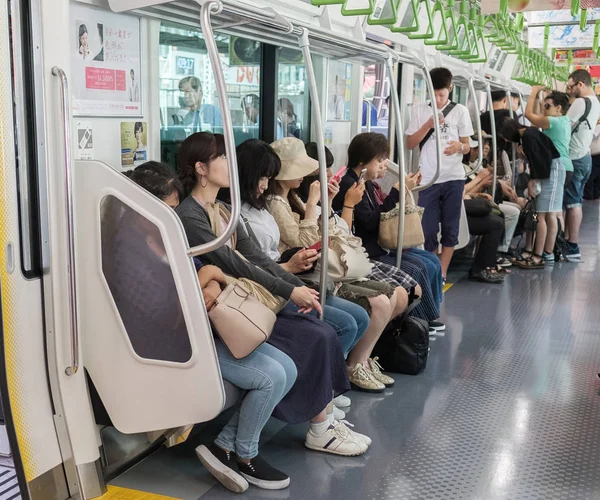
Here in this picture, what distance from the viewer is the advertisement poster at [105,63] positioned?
3.15m

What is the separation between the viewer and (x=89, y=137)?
323 cm

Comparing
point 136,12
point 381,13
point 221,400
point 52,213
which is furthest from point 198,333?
point 381,13

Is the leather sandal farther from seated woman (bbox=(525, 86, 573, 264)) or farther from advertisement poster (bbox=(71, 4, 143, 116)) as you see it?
advertisement poster (bbox=(71, 4, 143, 116))

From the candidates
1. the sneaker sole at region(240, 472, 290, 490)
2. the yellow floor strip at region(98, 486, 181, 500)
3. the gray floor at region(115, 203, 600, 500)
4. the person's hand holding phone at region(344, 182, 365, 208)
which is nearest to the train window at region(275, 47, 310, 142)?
the person's hand holding phone at region(344, 182, 365, 208)

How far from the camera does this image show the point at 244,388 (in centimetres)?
295

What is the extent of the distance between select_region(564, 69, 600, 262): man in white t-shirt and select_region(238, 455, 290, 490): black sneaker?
606 centimetres

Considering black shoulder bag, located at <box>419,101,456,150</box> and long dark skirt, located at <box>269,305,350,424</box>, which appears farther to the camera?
black shoulder bag, located at <box>419,101,456,150</box>

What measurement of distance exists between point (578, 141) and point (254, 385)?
6561 millimetres

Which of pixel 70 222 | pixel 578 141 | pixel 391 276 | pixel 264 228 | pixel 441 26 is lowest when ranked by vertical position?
pixel 391 276

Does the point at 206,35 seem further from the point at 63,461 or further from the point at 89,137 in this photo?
the point at 63,461

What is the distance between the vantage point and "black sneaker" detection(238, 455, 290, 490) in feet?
9.84

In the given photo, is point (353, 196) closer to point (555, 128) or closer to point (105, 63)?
point (105, 63)

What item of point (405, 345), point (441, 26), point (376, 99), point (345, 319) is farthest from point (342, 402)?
point (441, 26)

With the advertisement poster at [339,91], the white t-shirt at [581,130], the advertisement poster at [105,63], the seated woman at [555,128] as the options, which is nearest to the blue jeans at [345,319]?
the advertisement poster at [105,63]
